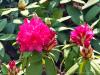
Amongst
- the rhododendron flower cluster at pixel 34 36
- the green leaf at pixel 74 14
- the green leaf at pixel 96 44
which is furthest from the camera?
the green leaf at pixel 74 14

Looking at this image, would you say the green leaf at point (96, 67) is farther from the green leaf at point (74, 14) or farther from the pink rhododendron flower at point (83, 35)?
the green leaf at point (74, 14)

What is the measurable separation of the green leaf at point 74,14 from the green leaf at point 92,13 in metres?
0.06

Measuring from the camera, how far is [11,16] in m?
3.10

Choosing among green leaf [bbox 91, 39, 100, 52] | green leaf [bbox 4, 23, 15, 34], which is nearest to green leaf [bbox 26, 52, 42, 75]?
green leaf [bbox 91, 39, 100, 52]

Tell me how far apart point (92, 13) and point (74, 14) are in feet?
0.46

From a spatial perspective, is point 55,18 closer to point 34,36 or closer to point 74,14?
point 74,14

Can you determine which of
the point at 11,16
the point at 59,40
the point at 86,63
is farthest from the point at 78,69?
the point at 11,16

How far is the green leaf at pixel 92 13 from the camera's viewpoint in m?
2.91

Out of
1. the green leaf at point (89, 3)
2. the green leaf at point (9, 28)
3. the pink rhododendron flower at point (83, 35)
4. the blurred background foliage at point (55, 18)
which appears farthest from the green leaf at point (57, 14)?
the pink rhododendron flower at point (83, 35)

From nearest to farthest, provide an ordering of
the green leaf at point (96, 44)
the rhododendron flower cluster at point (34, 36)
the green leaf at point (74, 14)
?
the rhododendron flower cluster at point (34, 36)
the green leaf at point (96, 44)
the green leaf at point (74, 14)

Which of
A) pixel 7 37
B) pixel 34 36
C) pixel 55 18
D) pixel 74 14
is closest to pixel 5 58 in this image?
pixel 7 37

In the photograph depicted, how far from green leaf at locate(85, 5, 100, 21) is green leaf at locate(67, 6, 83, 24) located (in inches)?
2.4

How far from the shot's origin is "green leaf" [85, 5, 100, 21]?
2912 mm

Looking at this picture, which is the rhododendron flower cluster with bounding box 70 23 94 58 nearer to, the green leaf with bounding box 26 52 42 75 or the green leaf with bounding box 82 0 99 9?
the green leaf with bounding box 26 52 42 75
